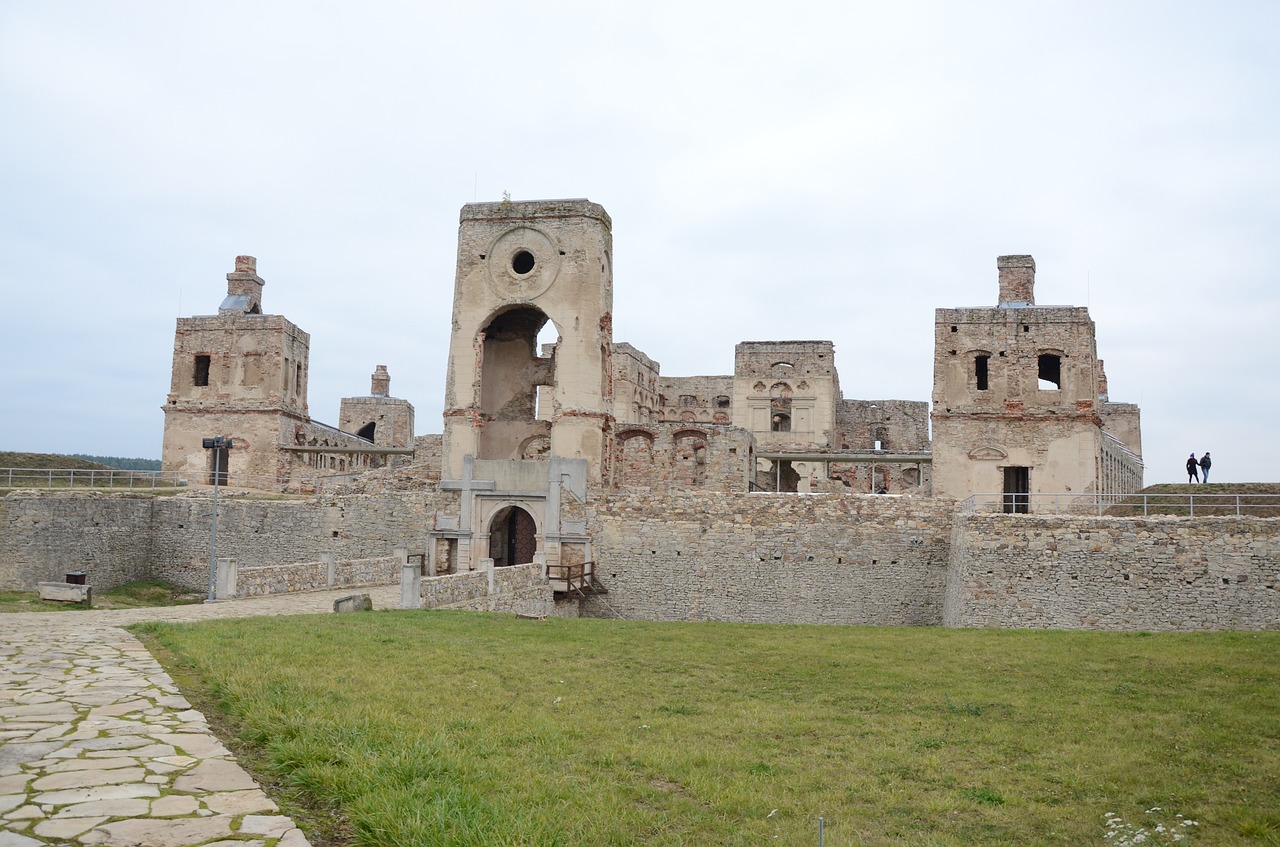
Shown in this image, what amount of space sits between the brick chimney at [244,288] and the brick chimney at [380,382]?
63.5 feet

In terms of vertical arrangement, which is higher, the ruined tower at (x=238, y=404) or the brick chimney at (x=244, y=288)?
the brick chimney at (x=244, y=288)

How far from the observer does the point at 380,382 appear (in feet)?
213

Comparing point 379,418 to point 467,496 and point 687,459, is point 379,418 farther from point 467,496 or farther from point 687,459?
point 467,496

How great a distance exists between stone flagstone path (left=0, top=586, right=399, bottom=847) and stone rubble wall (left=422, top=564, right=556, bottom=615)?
32.0ft

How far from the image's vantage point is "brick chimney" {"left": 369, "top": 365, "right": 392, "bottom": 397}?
6419 cm

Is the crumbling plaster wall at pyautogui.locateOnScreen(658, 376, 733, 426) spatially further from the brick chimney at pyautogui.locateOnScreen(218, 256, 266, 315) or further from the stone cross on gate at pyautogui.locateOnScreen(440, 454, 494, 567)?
the stone cross on gate at pyautogui.locateOnScreen(440, 454, 494, 567)

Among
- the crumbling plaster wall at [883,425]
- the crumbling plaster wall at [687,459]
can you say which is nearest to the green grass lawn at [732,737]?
the crumbling plaster wall at [687,459]

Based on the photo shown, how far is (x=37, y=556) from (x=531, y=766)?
30714 millimetres

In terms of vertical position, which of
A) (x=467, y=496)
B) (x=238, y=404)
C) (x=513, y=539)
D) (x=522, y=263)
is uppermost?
(x=522, y=263)

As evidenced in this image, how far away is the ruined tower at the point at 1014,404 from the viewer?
97.8 feet

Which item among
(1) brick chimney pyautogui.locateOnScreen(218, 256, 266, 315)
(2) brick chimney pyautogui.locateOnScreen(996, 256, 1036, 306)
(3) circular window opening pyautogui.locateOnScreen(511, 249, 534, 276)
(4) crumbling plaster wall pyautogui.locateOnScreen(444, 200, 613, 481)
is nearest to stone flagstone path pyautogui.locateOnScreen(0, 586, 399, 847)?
(4) crumbling plaster wall pyautogui.locateOnScreen(444, 200, 613, 481)

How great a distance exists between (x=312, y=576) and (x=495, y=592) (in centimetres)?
476

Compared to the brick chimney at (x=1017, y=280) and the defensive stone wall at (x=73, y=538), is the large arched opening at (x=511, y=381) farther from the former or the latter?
the brick chimney at (x=1017, y=280)

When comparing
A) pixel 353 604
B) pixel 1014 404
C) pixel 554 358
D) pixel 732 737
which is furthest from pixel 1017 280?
pixel 732 737
